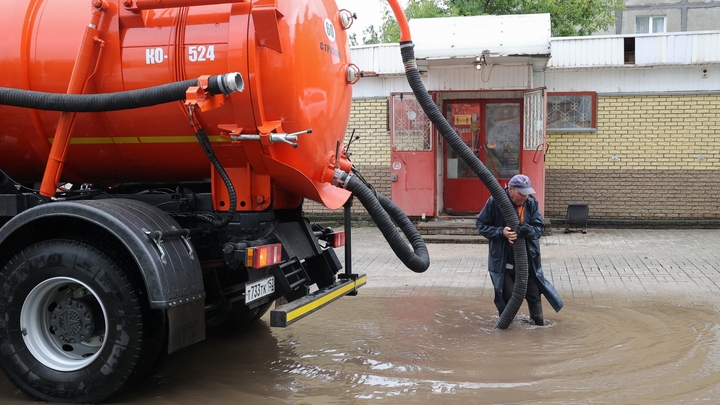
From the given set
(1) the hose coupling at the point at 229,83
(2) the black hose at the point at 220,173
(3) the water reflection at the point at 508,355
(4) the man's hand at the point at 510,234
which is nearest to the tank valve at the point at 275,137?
(2) the black hose at the point at 220,173

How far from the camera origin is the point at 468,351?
19.2 ft

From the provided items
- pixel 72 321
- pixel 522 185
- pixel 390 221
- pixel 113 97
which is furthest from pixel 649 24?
pixel 72 321

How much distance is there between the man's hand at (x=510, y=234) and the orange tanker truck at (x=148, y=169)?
134 cm

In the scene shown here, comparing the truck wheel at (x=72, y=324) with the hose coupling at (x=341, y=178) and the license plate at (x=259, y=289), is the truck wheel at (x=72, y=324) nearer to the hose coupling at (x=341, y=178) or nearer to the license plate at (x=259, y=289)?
the license plate at (x=259, y=289)

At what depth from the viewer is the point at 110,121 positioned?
5.12m

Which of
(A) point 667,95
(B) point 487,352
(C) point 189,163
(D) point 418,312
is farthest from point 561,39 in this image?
(C) point 189,163

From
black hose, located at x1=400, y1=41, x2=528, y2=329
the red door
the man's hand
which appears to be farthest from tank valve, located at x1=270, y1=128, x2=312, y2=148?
the red door

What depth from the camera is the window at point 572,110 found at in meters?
13.5

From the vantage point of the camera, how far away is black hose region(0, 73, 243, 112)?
4.58 metres

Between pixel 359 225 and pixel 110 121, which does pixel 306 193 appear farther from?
pixel 359 225

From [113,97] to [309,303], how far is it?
6.58ft

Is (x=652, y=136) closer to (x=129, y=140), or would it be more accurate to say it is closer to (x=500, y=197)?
(x=500, y=197)

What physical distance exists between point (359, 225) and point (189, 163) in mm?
9471

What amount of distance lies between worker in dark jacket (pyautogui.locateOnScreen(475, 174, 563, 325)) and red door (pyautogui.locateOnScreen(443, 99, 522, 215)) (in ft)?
21.9
